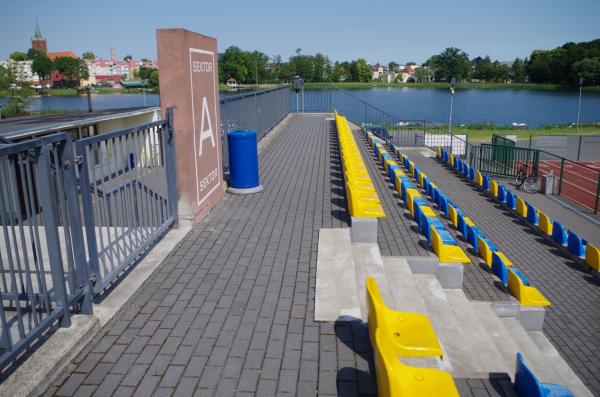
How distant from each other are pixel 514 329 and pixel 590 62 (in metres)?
120

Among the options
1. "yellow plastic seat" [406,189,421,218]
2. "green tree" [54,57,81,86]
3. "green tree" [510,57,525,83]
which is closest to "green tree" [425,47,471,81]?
"green tree" [510,57,525,83]

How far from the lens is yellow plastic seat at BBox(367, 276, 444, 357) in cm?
347

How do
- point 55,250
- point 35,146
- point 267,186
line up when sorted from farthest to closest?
point 267,186, point 55,250, point 35,146

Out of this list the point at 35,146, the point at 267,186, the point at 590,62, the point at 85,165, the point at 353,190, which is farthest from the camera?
the point at 590,62

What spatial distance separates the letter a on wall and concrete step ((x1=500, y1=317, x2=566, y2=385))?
480 cm

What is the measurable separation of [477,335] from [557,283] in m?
5.42

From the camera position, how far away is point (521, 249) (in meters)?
11.2

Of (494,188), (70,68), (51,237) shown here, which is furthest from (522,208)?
(70,68)

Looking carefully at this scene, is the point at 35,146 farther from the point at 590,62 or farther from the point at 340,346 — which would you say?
the point at 590,62

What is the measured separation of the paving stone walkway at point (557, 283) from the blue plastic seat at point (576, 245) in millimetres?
260

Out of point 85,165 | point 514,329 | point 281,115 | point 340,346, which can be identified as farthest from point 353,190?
point 281,115

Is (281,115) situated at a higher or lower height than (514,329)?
higher

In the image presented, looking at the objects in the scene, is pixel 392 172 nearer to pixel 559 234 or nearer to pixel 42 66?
pixel 559 234

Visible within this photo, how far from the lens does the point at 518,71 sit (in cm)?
14575
